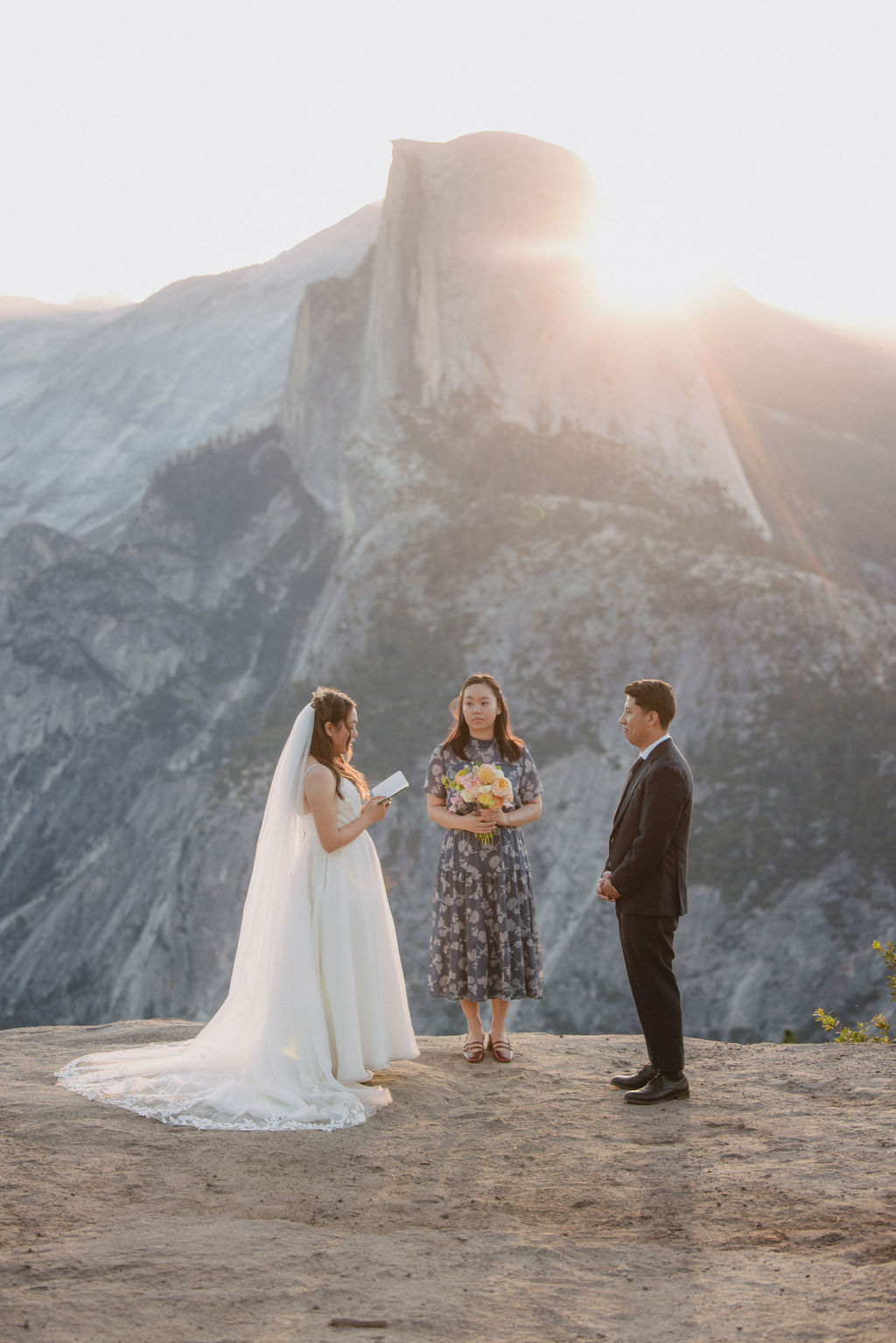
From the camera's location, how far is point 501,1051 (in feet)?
22.8

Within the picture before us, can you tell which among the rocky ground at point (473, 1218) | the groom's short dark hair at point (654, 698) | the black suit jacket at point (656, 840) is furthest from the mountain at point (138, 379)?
the rocky ground at point (473, 1218)

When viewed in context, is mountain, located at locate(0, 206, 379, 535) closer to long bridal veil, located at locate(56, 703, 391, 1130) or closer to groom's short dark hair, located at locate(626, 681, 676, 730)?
long bridal veil, located at locate(56, 703, 391, 1130)

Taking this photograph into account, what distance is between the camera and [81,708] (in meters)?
41.8

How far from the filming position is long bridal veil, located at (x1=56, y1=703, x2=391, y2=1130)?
→ 555 cm

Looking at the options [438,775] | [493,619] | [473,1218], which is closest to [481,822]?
[438,775]

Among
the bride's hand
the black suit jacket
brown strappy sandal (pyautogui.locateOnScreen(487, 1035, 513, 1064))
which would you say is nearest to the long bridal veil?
the bride's hand

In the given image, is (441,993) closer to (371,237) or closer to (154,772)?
(154,772)

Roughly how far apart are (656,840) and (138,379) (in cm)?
5981

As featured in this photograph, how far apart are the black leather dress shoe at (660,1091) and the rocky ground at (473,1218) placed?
8 cm

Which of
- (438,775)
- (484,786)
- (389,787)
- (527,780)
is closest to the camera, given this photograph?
(389,787)

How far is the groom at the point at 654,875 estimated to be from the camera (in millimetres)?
5738

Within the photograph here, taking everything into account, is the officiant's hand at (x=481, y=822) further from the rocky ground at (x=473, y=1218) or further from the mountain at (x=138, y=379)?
the mountain at (x=138, y=379)

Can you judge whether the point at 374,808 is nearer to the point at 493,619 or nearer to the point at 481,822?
the point at 481,822

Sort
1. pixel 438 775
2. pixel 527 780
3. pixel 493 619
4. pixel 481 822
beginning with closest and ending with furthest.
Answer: pixel 481 822
pixel 438 775
pixel 527 780
pixel 493 619
